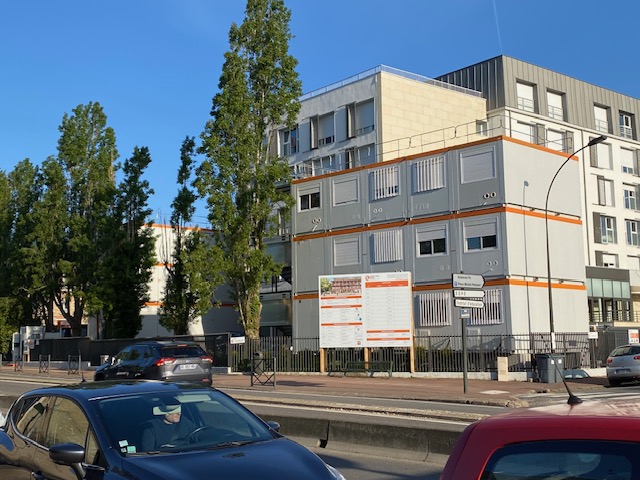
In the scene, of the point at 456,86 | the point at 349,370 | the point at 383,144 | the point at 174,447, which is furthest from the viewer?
the point at 456,86

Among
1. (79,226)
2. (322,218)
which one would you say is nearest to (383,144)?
(322,218)

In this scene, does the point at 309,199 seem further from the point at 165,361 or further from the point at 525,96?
the point at 525,96

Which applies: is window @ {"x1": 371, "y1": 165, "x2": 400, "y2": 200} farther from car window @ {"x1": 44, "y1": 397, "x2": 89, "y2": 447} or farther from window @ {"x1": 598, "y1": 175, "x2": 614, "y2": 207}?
car window @ {"x1": 44, "y1": 397, "x2": 89, "y2": 447}

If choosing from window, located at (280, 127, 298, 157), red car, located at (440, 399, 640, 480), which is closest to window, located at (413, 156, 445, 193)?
window, located at (280, 127, 298, 157)

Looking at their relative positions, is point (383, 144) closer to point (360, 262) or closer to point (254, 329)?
point (360, 262)

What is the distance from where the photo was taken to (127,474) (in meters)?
5.04

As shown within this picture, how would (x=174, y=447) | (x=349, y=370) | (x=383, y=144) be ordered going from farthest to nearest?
(x=383, y=144) → (x=349, y=370) → (x=174, y=447)

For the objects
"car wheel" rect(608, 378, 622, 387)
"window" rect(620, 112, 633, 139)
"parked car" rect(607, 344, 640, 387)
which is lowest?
"car wheel" rect(608, 378, 622, 387)

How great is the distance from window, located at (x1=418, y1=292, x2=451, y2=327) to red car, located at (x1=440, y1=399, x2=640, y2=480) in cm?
3474

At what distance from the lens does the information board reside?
33.0 metres

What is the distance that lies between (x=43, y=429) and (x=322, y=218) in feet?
121

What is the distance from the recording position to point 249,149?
42.2m

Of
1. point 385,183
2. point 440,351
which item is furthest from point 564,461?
point 385,183

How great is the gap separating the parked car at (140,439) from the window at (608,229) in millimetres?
58369
